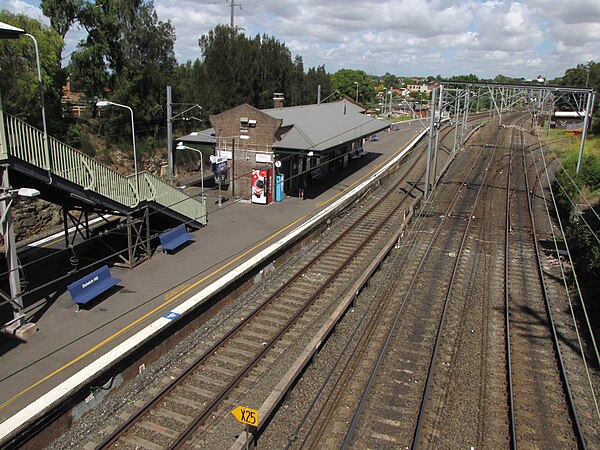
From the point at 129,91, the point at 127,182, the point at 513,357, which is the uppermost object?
the point at 129,91

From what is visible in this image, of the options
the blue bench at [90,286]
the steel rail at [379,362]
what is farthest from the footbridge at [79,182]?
the steel rail at [379,362]

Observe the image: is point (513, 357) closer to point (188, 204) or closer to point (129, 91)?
point (188, 204)

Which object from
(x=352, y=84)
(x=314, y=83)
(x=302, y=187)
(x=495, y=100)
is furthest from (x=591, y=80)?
(x=302, y=187)

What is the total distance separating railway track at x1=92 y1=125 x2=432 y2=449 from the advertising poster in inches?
235

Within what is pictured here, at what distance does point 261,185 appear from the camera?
A: 24703 millimetres

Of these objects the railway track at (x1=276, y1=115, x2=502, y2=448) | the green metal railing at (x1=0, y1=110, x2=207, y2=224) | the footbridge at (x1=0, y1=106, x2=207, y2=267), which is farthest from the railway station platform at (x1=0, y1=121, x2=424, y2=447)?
the railway track at (x1=276, y1=115, x2=502, y2=448)

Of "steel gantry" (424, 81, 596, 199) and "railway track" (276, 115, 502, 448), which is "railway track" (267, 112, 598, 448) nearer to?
"railway track" (276, 115, 502, 448)

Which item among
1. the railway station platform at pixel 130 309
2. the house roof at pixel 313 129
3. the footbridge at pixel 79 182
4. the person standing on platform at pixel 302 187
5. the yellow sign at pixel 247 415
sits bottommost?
the railway station platform at pixel 130 309

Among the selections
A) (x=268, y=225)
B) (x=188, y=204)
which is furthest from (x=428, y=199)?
(x=188, y=204)

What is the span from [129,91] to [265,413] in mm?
30774

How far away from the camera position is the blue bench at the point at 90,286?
12.9m

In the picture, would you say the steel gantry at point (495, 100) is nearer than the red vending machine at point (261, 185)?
Yes

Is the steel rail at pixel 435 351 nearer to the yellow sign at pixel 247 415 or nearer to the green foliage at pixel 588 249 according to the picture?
the yellow sign at pixel 247 415

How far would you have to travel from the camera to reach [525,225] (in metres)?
23.2
